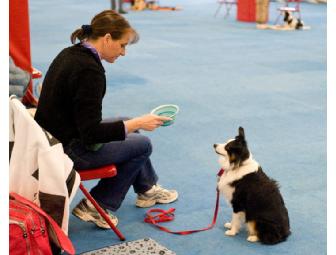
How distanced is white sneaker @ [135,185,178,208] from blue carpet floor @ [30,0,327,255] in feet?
0.19

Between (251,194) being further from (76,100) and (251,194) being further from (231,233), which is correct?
(76,100)

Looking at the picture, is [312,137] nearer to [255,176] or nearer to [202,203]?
[202,203]

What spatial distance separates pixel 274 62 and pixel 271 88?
182 centimetres

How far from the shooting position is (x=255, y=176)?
11.0ft

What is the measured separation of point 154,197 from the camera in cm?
396

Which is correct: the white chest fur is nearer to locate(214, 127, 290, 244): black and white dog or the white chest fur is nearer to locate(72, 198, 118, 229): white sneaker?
locate(214, 127, 290, 244): black and white dog

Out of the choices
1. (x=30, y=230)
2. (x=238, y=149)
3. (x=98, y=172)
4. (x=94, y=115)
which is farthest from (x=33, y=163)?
(x=238, y=149)

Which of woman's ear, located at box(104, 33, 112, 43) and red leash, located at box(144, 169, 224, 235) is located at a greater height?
woman's ear, located at box(104, 33, 112, 43)

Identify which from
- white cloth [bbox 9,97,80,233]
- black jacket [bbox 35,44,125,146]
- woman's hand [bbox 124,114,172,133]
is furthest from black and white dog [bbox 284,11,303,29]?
white cloth [bbox 9,97,80,233]

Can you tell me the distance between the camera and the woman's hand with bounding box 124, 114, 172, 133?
3225mm

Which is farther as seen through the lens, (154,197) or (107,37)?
(154,197)

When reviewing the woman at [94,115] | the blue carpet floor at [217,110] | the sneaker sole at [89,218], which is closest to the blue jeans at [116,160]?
the woman at [94,115]

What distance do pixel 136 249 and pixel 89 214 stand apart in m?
0.46

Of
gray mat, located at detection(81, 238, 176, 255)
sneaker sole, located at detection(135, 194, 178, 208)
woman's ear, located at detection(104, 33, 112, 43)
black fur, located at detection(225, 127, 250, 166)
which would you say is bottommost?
gray mat, located at detection(81, 238, 176, 255)
